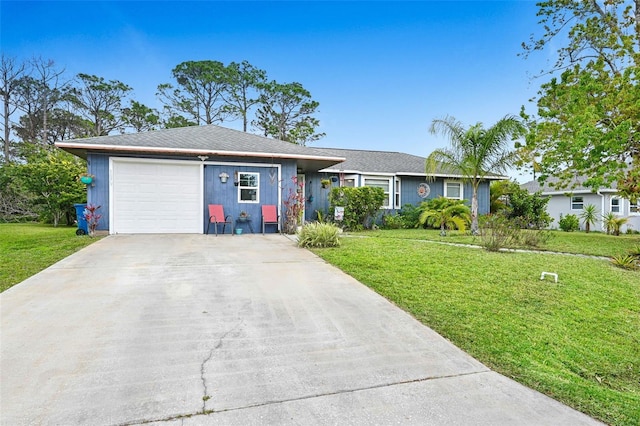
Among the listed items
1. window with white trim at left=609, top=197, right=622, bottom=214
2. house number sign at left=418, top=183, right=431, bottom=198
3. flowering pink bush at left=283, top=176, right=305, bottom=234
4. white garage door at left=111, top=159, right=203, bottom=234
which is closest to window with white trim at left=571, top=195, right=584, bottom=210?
window with white trim at left=609, top=197, right=622, bottom=214

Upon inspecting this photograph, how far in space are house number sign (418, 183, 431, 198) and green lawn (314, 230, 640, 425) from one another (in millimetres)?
8619

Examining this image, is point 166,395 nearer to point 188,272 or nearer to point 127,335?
point 127,335

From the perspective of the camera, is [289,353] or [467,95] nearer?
[289,353]

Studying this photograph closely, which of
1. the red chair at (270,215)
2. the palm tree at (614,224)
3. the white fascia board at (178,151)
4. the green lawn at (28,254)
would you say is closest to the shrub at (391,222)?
the white fascia board at (178,151)

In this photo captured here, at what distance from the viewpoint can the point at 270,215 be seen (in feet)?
34.0

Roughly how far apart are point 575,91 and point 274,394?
490 inches

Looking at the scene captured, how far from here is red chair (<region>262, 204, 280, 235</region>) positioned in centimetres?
1026

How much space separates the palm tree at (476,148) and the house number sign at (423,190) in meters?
3.84

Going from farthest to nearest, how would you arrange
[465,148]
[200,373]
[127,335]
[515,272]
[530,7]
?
[530,7] < [465,148] < [515,272] < [127,335] < [200,373]

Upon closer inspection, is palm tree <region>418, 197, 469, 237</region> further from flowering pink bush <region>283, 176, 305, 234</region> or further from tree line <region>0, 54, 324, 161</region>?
tree line <region>0, 54, 324, 161</region>

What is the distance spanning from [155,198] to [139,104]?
63.3 feet

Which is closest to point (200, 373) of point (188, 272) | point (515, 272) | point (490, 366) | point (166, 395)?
point (166, 395)

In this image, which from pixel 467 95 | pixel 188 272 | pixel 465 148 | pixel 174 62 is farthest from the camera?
pixel 174 62

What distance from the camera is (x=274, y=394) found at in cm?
219
